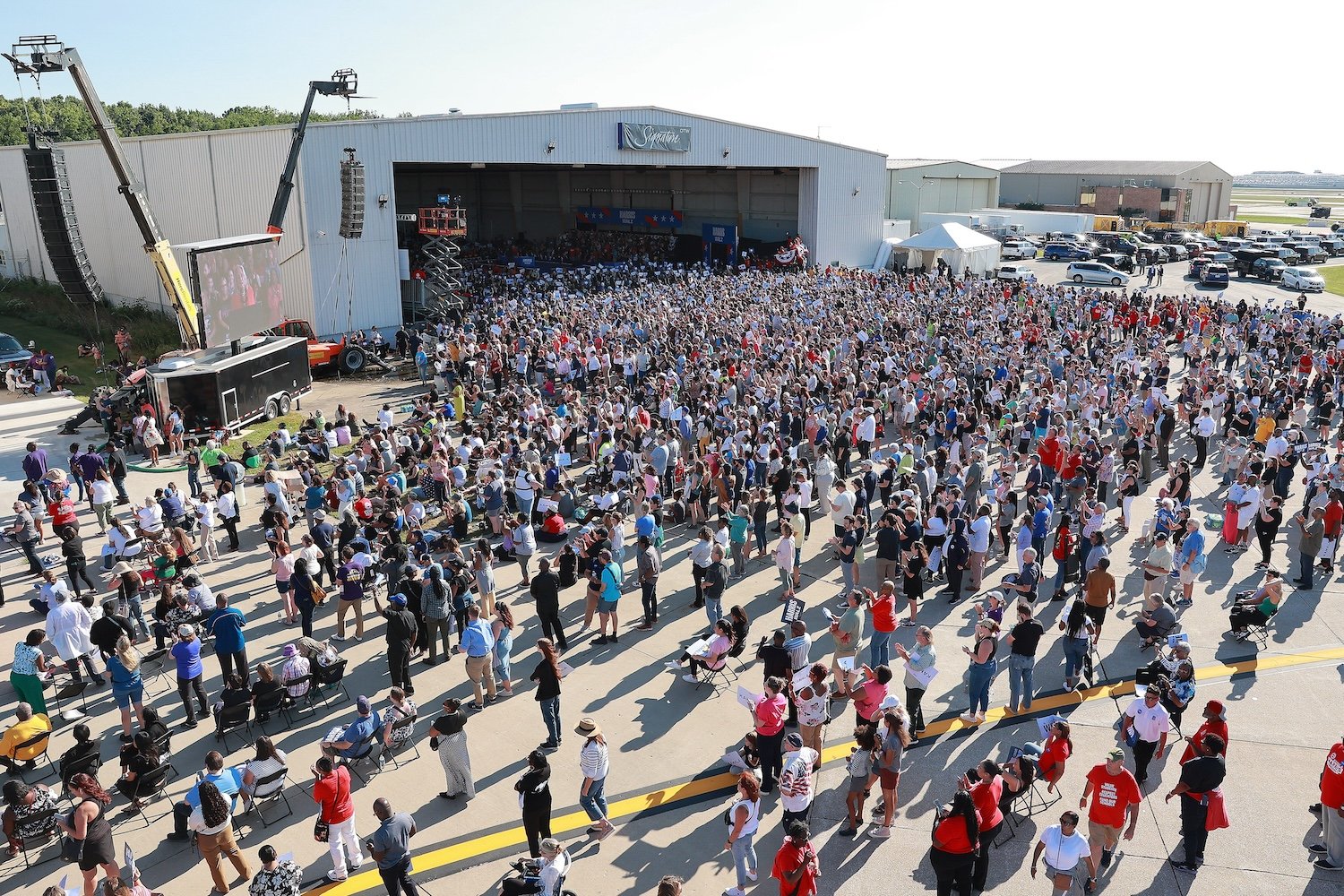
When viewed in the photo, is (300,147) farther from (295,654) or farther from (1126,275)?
(1126,275)

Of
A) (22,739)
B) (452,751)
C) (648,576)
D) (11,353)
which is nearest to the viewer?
(452,751)

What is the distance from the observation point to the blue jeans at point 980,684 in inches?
372

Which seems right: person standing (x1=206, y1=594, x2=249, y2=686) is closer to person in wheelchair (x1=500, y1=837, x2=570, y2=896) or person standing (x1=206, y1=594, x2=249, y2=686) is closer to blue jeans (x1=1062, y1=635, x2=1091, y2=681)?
person in wheelchair (x1=500, y1=837, x2=570, y2=896)

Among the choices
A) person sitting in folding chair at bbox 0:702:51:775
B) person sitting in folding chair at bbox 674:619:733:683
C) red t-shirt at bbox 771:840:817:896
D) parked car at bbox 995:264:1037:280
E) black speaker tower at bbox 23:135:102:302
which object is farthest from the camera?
parked car at bbox 995:264:1037:280

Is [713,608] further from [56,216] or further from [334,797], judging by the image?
[56,216]

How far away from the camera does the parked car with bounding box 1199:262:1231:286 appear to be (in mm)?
→ 46500

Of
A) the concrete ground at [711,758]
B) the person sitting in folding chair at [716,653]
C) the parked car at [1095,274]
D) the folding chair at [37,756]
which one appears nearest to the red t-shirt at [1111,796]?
the concrete ground at [711,758]

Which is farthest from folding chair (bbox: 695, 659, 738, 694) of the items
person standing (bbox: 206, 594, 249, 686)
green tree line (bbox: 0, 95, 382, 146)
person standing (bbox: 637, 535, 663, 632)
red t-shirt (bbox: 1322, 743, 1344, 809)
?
green tree line (bbox: 0, 95, 382, 146)

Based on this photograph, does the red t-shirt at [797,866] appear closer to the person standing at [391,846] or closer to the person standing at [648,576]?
the person standing at [391,846]

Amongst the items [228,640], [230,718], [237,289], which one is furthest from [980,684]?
[237,289]

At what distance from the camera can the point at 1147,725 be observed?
8453mm

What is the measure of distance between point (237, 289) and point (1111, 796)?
22258 mm

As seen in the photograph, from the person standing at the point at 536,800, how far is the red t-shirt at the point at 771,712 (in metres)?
1.98

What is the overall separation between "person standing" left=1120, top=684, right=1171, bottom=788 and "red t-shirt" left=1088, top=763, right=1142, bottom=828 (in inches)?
48.9
